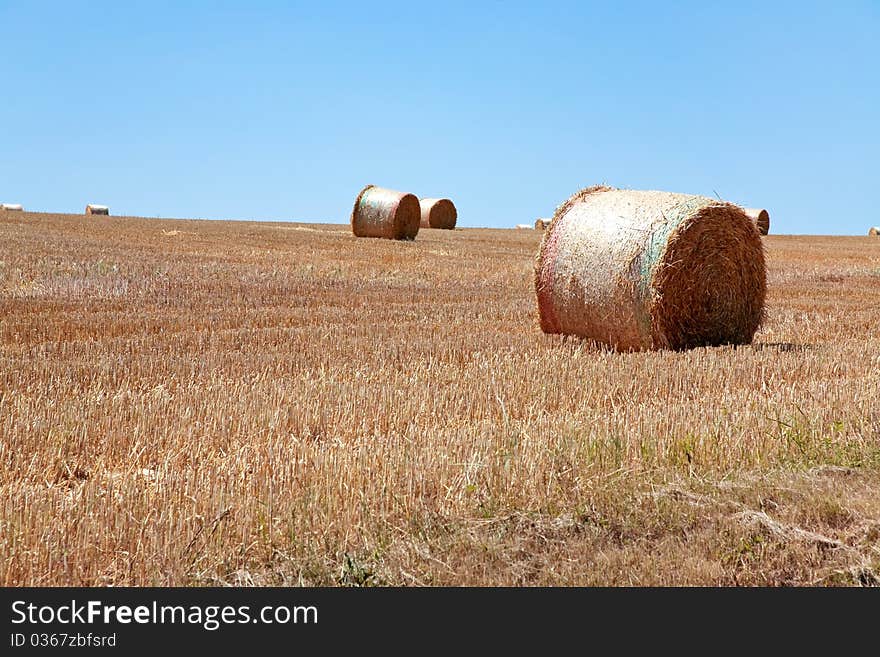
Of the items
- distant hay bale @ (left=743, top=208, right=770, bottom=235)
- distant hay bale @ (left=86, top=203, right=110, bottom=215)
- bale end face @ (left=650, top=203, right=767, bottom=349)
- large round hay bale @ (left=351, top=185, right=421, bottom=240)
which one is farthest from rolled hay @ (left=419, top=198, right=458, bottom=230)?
bale end face @ (left=650, top=203, right=767, bottom=349)

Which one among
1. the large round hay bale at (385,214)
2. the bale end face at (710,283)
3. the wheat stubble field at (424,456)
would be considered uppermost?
the large round hay bale at (385,214)

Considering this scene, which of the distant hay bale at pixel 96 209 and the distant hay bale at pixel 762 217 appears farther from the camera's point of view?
the distant hay bale at pixel 96 209

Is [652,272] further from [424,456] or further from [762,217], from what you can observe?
[762,217]

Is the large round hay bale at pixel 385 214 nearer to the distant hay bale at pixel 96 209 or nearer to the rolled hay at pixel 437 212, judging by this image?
the rolled hay at pixel 437 212

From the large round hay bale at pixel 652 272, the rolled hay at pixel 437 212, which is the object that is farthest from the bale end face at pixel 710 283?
the rolled hay at pixel 437 212

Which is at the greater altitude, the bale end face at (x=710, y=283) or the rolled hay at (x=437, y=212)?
the rolled hay at (x=437, y=212)

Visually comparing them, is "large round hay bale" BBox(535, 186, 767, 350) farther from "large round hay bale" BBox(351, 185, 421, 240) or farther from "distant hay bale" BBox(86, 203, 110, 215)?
"distant hay bale" BBox(86, 203, 110, 215)

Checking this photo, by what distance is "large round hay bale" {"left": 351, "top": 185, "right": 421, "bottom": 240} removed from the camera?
28.1 meters

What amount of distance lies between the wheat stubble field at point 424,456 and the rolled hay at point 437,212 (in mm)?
27032

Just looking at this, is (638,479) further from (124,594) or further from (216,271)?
(216,271)

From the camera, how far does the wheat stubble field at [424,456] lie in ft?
13.0

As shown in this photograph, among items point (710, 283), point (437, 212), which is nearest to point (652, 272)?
point (710, 283)

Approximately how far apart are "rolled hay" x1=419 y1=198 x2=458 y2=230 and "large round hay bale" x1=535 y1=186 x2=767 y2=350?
2724cm

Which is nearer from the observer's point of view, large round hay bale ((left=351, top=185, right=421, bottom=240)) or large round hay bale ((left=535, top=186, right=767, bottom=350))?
large round hay bale ((left=535, top=186, right=767, bottom=350))
